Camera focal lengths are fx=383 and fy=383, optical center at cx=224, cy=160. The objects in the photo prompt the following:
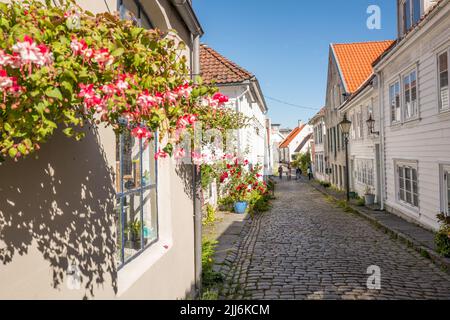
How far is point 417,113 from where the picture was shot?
417 inches

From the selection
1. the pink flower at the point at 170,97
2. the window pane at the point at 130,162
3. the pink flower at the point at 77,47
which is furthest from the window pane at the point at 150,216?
the pink flower at the point at 77,47

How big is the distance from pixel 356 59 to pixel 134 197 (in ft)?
77.5

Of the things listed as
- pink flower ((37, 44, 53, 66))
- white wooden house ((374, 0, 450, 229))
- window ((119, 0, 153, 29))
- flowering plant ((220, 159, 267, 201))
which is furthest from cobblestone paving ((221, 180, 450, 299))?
pink flower ((37, 44, 53, 66))

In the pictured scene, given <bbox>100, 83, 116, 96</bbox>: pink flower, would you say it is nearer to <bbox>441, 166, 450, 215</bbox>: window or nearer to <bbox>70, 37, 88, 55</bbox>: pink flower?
<bbox>70, 37, 88, 55</bbox>: pink flower

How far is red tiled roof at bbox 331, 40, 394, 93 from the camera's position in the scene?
23031mm

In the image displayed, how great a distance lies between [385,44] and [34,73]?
27645mm

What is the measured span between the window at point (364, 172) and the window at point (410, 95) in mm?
5730

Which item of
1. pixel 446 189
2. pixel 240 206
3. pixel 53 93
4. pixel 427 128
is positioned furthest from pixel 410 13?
pixel 53 93

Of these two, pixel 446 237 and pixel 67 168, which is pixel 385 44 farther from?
pixel 67 168

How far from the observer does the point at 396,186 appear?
13.3 meters

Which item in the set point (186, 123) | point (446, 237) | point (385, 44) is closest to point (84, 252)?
point (186, 123)

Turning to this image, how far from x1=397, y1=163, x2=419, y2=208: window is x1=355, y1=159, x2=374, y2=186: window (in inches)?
165

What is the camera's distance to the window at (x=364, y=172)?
57.3 ft
